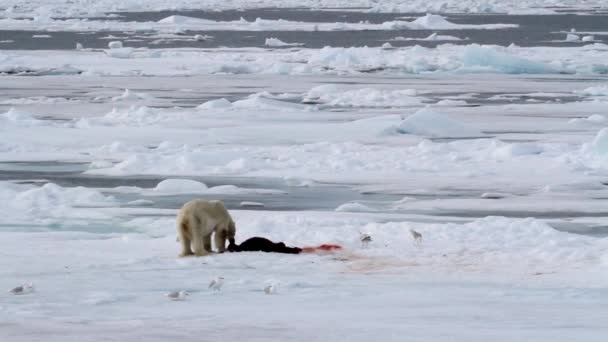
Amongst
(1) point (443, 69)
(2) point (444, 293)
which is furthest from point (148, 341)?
(1) point (443, 69)

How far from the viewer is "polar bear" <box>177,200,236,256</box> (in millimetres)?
6957

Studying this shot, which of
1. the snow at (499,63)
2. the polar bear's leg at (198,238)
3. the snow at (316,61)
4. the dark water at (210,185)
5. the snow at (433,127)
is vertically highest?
the polar bear's leg at (198,238)

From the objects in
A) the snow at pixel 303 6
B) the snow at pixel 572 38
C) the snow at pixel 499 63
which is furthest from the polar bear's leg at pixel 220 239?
the snow at pixel 303 6

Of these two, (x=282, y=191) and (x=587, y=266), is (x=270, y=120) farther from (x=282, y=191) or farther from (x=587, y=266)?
(x=587, y=266)

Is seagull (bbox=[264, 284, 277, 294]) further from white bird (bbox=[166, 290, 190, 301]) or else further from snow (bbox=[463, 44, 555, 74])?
snow (bbox=[463, 44, 555, 74])

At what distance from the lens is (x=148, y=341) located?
4.78 metres

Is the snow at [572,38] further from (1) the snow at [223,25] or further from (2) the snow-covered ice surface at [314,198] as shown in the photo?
(2) the snow-covered ice surface at [314,198]

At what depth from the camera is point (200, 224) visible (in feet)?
23.0

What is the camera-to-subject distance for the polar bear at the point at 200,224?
6.96 meters

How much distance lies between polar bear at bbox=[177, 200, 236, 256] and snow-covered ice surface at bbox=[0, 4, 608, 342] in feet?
0.47

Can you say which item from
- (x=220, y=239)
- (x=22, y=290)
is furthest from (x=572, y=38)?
(x=22, y=290)

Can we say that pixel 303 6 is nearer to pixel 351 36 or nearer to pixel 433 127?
pixel 351 36

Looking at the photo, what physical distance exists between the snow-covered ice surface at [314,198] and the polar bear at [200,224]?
0.47 ft

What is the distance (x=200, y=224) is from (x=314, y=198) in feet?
10.4
